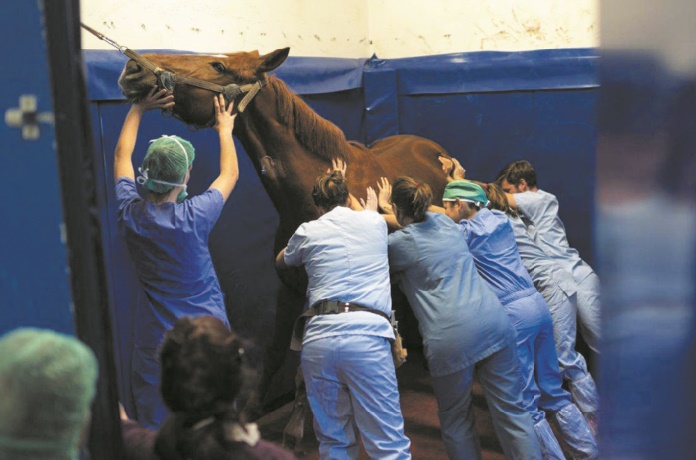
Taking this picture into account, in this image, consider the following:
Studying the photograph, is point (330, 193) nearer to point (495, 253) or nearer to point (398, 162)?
point (495, 253)

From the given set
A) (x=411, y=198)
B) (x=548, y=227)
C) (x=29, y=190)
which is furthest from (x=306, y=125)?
(x=29, y=190)

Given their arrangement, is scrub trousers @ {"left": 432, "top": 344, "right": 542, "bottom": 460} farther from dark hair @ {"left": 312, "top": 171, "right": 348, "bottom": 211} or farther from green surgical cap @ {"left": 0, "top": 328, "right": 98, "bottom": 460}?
green surgical cap @ {"left": 0, "top": 328, "right": 98, "bottom": 460}

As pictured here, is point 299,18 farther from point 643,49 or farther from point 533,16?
point 643,49

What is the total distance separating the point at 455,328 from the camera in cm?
396

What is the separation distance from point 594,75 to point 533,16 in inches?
38.2

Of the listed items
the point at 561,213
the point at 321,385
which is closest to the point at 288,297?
the point at 321,385

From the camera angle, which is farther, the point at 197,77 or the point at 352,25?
the point at 352,25

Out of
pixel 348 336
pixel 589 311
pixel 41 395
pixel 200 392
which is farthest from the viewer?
pixel 589 311

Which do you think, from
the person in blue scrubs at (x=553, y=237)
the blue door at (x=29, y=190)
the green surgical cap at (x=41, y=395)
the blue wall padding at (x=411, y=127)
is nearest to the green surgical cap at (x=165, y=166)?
the blue wall padding at (x=411, y=127)

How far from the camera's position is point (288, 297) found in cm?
512

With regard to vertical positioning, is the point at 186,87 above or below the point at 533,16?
below

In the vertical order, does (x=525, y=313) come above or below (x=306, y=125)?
below

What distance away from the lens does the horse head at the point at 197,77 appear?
4.02m

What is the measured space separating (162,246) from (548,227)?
263 cm
